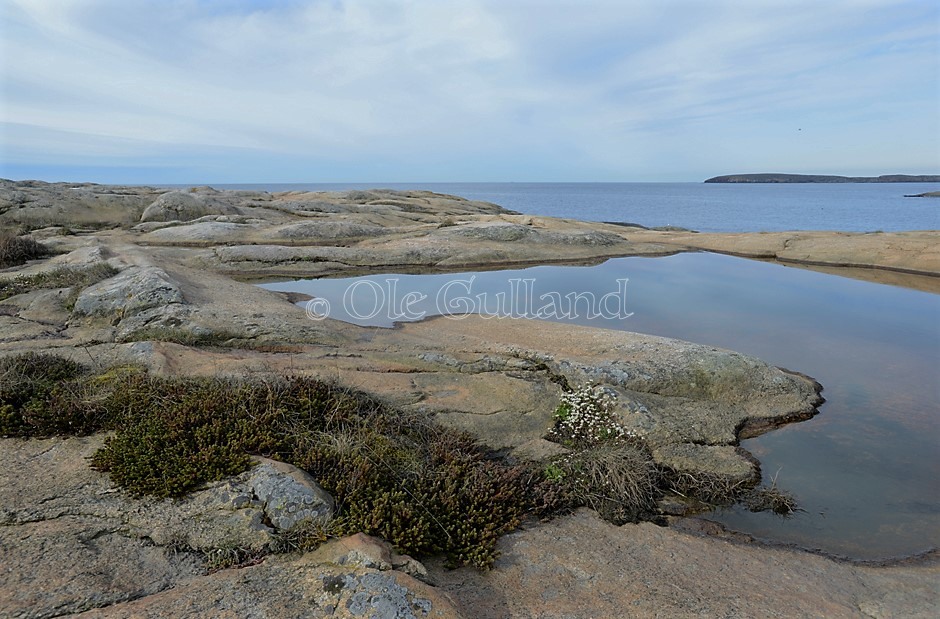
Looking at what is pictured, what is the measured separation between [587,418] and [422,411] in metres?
2.64

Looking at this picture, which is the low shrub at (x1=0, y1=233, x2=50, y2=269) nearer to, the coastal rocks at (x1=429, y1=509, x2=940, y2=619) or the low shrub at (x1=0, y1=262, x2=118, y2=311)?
the low shrub at (x1=0, y1=262, x2=118, y2=311)

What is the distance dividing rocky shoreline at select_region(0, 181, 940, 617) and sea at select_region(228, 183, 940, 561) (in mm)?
618

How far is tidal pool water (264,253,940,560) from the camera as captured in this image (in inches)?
299

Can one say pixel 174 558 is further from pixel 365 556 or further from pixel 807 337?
pixel 807 337

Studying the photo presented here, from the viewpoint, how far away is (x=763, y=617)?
5238mm

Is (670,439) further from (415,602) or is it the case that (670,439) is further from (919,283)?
(919,283)

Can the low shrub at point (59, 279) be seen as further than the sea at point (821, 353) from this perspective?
Yes

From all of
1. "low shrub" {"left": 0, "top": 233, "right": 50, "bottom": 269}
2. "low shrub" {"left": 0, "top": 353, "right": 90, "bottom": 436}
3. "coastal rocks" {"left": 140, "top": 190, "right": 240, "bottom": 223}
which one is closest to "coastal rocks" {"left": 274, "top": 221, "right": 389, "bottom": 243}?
"coastal rocks" {"left": 140, "top": 190, "right": 240, "bottom": 223}

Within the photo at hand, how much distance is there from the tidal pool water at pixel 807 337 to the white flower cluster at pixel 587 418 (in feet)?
6.37

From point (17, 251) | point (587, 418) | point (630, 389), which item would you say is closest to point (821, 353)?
point (630, 389)

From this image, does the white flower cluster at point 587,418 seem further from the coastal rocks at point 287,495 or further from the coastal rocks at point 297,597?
the coastal rocks at point 297,597

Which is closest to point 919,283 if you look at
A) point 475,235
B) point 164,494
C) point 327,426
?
point 475,235

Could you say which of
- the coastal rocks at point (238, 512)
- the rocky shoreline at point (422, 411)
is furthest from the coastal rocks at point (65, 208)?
the coastal rocks at point (238, 512)

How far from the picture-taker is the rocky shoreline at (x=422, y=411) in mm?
4809
